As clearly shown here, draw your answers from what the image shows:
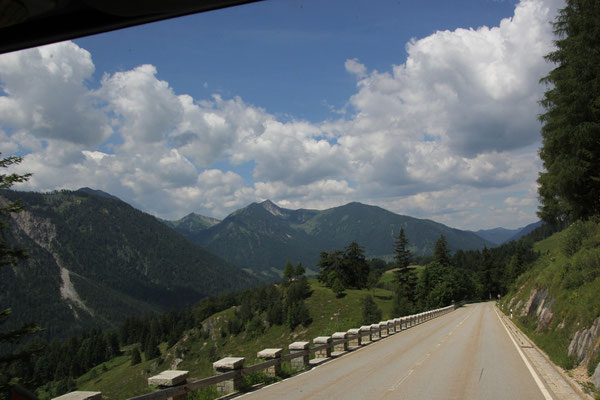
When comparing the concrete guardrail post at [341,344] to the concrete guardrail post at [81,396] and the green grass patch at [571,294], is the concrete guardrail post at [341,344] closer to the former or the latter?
the green grass patch at [571,294]

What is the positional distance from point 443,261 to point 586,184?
91457mm

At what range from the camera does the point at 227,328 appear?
474 feet

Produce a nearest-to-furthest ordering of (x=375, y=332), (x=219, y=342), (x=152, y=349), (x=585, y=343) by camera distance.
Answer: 1. (x=585, y=343)
2. (x=375, y=332)
3. (x=219, y=342)
4. (x=152, y=349)

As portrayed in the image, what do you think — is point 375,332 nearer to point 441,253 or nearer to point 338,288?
point 441,253

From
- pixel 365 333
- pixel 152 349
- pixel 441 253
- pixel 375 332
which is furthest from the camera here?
pixel 152 349

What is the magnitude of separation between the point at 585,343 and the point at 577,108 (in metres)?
14.7

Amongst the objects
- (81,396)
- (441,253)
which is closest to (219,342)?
(441,253)

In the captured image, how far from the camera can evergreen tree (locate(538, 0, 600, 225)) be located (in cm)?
2066

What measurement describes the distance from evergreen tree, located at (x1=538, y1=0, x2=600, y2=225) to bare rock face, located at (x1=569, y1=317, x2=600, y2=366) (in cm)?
1160

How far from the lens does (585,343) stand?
11391 millimetres

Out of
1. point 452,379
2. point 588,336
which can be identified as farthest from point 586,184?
point 452,379

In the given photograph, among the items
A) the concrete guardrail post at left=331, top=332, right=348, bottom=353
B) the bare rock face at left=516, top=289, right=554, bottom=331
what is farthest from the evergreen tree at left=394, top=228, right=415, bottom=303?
the concrete guardrail post at left=331, top=332, right=348, bottom=353

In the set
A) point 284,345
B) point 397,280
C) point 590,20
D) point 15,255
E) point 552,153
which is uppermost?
point 590,20

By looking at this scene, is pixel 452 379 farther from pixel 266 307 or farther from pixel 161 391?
pixel 266 307
